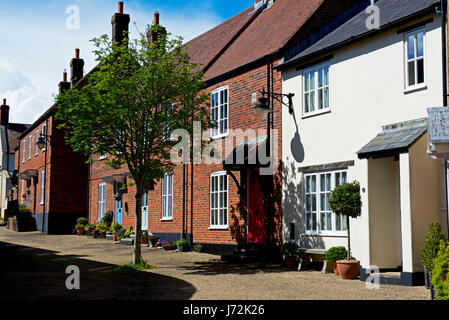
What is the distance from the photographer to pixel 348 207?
12.9m

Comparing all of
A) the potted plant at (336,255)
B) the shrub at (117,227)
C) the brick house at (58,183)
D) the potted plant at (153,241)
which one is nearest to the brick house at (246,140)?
the potted plant at (153,241)

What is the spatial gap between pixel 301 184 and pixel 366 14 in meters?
5.50

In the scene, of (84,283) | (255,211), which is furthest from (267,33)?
(84,283)

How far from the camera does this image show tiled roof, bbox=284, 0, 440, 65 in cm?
1291

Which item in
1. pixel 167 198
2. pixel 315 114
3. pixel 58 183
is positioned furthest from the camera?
pixel 58 183

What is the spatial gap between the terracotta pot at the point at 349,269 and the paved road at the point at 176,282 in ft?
0.91

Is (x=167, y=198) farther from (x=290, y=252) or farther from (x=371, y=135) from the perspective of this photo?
(x=371, y=135)

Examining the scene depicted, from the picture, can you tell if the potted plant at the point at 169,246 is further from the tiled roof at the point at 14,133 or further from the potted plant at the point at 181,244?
the tiled roof at the point at 14,133

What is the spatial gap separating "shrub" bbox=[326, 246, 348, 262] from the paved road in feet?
1.42

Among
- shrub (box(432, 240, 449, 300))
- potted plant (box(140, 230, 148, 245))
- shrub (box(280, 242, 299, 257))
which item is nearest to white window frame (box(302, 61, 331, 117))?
shrub (box(280, 242, 299, 257))

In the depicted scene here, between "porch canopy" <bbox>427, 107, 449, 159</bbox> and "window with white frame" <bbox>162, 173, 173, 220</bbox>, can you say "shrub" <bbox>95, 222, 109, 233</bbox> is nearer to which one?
"window with white frame" <bbox>162, 173, 173, 220</bbox>

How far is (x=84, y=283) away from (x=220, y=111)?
973cm

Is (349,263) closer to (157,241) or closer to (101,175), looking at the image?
(157,241)

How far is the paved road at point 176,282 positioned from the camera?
1013cm
